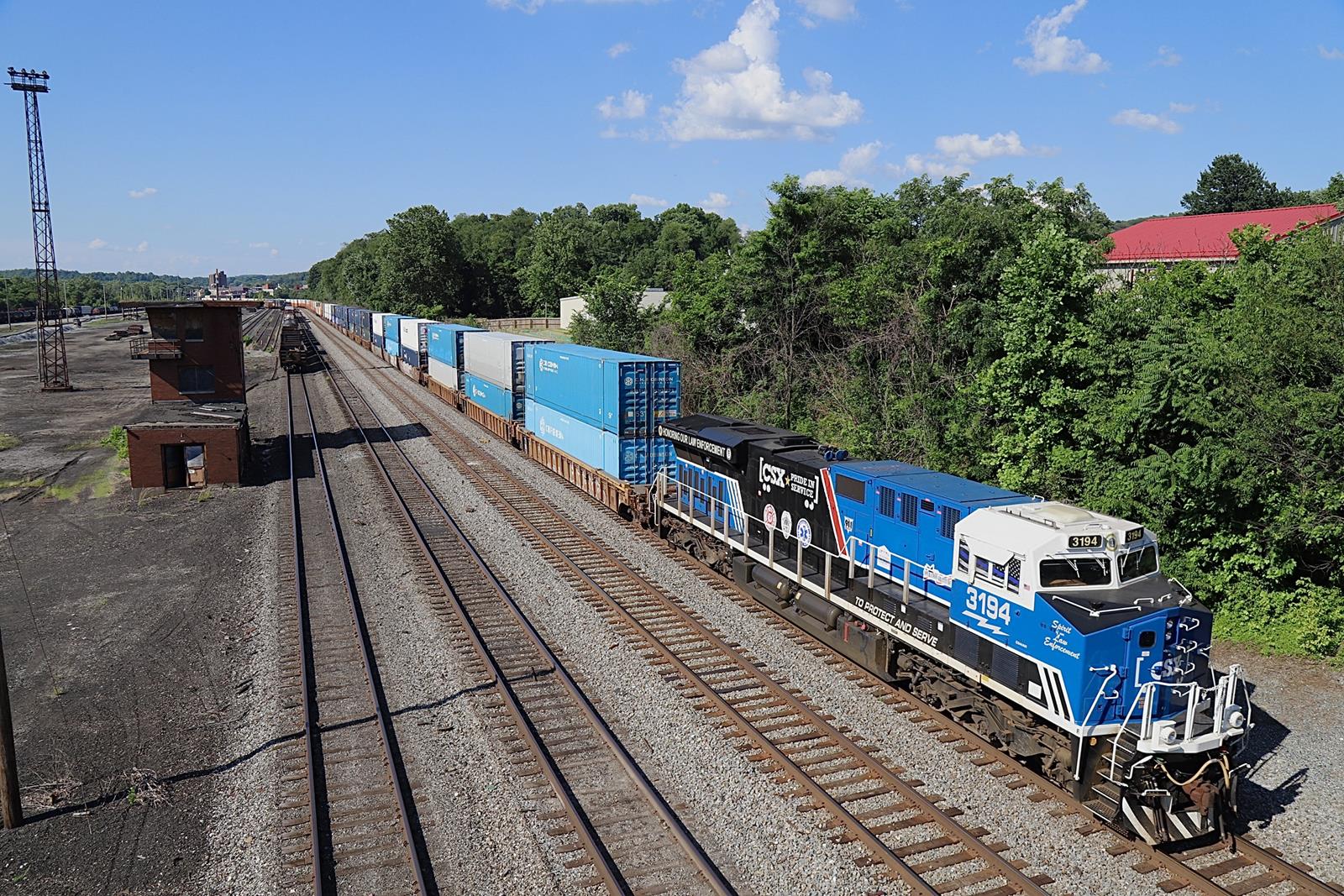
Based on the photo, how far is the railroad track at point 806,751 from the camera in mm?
9906

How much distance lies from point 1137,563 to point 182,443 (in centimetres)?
2871

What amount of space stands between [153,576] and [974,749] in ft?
61.5

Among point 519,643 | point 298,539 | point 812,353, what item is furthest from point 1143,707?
point 812,353

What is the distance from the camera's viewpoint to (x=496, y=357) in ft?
122

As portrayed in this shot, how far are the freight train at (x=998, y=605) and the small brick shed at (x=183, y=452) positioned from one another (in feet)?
54.7

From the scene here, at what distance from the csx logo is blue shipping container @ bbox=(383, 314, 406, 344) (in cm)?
5476

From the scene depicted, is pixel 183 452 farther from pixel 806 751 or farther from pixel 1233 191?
pixel 1233 191

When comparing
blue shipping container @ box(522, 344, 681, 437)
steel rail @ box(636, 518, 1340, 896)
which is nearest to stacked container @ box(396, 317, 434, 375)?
blue shipping container @ box(522, 344, 681, 437)

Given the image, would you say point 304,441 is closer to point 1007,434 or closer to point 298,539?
point 298,539

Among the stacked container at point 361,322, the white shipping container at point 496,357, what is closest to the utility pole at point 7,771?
the white shipping container at point 496,357

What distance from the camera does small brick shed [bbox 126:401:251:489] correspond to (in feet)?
93.0

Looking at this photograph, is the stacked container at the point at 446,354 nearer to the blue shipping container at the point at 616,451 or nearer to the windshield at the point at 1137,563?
the blue shipping container at the point at 616,451

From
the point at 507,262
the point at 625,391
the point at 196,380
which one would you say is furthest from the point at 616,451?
the point at 507,262

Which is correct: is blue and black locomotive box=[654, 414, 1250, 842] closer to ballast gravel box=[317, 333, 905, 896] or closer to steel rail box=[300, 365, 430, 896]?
ballast gravel box=[317, 333, 905, 896]
